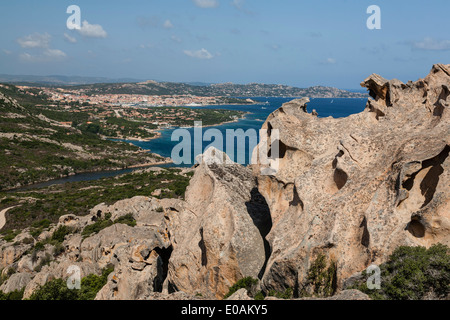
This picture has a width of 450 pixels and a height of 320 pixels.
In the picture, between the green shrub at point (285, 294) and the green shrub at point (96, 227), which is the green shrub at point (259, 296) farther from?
the green shrub at point (96, 227)

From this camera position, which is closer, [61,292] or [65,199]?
[61,292]

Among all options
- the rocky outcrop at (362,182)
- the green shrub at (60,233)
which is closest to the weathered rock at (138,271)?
A: the rocky outcrop at (362,182)

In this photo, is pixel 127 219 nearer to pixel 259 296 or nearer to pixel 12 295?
pixel 12 295

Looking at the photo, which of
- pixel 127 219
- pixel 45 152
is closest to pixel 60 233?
pixel 127 219

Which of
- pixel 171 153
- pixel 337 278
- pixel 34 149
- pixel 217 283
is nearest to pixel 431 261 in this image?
pixel 337 278

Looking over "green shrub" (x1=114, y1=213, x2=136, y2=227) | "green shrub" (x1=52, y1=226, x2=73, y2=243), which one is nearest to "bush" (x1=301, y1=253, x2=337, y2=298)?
"green shrub" (x1=114, y1=213, x2=136, y2=227)

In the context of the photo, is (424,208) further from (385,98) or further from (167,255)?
(167,255)
